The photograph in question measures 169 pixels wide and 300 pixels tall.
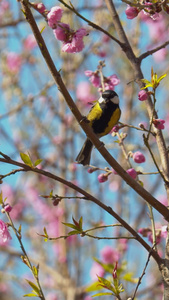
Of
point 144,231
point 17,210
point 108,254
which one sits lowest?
point 144,231

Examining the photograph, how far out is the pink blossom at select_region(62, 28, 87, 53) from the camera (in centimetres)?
196

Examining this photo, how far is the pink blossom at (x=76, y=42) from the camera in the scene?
1.96 meters

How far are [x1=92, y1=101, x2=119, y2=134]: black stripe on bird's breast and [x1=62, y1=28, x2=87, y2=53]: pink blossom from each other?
0.98 m

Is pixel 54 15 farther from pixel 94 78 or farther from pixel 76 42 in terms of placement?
pixel 94 78

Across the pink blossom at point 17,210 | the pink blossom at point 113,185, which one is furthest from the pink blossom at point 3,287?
the pink blossom at point 113,185

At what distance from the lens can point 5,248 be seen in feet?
15.2

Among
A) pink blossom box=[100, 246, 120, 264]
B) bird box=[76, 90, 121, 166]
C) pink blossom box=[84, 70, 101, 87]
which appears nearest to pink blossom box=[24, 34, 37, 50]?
pink blossom box=[100, 246, 120, 264]

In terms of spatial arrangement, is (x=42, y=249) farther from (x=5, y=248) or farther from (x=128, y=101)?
(x=128, y=101)

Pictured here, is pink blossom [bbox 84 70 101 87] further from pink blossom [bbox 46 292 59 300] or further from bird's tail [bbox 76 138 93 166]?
pink blossom [bbox 46 292 59 300]

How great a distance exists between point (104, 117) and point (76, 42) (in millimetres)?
1038

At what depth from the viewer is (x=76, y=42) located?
77.8 inches

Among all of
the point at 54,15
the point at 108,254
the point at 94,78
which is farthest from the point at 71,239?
the point at 54,15

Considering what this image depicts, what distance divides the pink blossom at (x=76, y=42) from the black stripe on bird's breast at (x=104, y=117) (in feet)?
3.22

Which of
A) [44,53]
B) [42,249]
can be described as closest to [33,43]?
[42,249]
